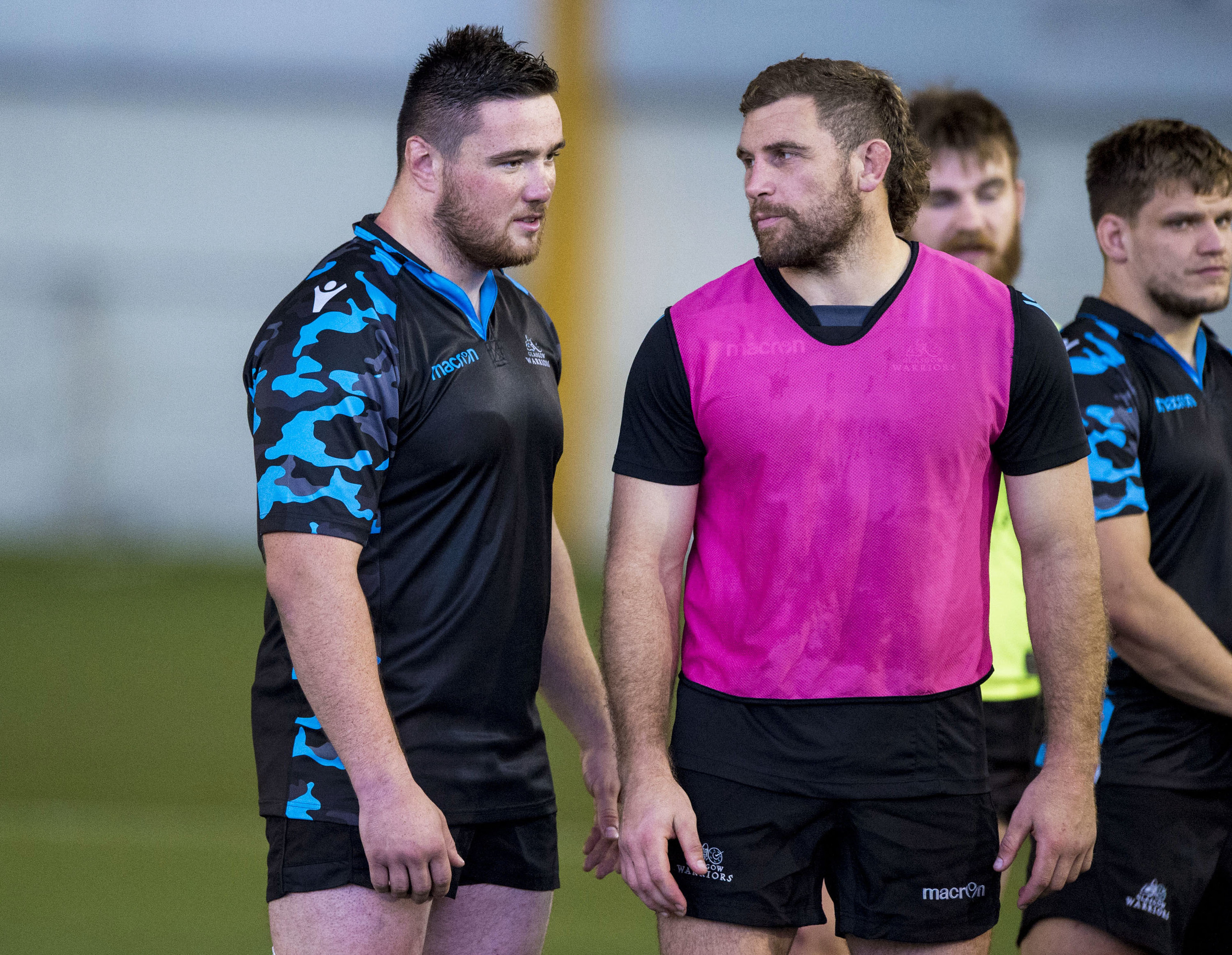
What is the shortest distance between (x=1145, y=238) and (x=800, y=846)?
1448mm

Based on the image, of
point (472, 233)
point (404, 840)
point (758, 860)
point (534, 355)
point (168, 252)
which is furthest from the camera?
point (168, 252)

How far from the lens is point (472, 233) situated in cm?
226

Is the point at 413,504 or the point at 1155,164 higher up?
the point at 1155,164

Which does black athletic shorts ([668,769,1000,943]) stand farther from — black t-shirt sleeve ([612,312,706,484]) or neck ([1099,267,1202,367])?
neck ([1099,267,1202,367])

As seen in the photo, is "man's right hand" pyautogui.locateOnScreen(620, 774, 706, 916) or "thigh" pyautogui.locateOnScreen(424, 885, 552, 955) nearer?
"man's right hand" pyautogui.locateOnScreen(620, 774, 706, 916)

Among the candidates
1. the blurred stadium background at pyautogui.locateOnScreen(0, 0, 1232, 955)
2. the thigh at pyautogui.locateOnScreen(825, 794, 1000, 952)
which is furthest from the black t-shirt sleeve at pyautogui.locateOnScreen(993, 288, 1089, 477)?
the blurred stadium background at pyautogui.locateOnScreen(0, 0, 1232, 955)

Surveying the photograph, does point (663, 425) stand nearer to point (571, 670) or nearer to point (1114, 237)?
point (571, 670)

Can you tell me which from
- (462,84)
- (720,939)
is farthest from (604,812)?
(462,84)

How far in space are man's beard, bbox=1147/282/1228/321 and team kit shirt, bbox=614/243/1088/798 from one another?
2.40 ft

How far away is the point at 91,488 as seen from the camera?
1062 centimetres

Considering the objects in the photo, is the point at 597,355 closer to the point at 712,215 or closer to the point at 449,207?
the point at 712,215

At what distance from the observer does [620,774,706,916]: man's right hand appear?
2094 millimetres

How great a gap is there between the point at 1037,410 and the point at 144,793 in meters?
3.76

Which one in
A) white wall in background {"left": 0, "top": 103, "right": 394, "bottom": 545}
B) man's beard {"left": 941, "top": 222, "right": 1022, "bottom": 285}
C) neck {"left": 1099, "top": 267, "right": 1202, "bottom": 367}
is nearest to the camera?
neck {"left": 1099, "top": 267, "right": 1202, "bottom": 367}
